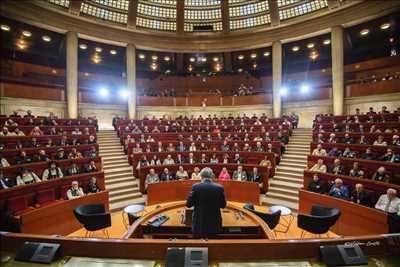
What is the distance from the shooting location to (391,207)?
4.45 metres

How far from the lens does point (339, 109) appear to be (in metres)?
12.1

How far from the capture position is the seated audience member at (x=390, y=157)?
19.6 ft

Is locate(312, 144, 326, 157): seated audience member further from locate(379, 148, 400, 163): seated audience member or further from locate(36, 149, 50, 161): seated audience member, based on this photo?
locate(36, 149, 50, 161): seated audience member

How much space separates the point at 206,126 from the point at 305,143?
186 inches

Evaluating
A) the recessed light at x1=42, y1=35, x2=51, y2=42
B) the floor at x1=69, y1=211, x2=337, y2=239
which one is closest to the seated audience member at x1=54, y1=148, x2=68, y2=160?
the floor at x1=69, y1=211, x2=337, y2=239

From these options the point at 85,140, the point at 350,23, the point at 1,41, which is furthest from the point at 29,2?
the point at 350,23

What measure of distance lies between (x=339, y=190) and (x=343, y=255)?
14.0 ft

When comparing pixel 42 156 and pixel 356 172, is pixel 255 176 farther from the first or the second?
pixel 42 156

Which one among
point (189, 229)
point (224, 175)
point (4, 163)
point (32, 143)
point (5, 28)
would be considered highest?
point (5, 28)

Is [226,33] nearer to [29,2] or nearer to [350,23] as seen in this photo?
[350,23]

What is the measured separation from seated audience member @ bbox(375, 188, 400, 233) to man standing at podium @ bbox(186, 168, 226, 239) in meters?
3.43

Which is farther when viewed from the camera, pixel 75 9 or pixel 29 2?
pixel 75 9

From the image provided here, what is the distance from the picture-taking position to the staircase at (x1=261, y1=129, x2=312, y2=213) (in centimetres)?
683

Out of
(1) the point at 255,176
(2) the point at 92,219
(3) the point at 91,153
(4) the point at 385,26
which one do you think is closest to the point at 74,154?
(3) the point at 91,153
